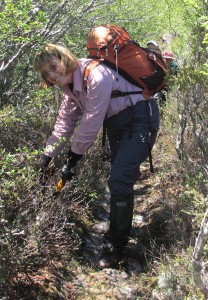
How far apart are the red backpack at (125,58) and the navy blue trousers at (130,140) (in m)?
0.17

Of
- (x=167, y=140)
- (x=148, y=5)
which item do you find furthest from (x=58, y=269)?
(x=148, y=5)

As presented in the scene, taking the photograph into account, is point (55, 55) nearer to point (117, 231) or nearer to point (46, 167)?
point (46, 167)

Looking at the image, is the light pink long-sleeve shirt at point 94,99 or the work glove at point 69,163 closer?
the light pink long-sleeve shirt at point 94,99

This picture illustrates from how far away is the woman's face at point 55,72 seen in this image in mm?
2940

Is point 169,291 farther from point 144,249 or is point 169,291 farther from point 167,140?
point 167,140

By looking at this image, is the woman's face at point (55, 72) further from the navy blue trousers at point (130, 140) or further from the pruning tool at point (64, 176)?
the pruning tool at point (64, 176)

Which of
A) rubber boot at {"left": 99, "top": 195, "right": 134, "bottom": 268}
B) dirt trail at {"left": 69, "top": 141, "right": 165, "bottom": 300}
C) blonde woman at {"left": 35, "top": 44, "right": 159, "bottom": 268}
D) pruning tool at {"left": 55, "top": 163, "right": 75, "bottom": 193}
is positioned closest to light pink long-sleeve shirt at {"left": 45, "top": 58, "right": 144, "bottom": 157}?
blonde woman at {"left": 35, "top": 44, "right": 159, "bottom": 268}

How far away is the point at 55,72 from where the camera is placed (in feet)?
9.73

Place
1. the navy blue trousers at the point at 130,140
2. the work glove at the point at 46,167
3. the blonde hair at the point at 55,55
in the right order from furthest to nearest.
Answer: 1. the work glove at the point at 46,167
2. the navy blue trousers at the point at 130,140
3. the blonde hair at the point at 55,55

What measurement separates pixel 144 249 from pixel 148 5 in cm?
507

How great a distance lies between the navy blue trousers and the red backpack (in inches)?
6.6

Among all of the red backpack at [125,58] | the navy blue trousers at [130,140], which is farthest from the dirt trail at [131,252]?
the red backpack at [125,58]

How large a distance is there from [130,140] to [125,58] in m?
0.69

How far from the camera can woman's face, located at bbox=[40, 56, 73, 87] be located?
2.94 meters
